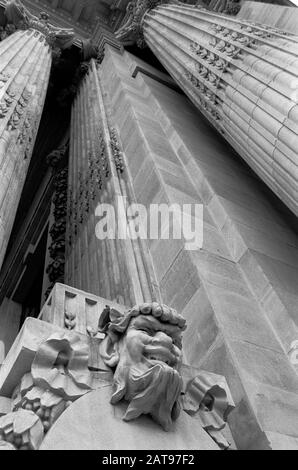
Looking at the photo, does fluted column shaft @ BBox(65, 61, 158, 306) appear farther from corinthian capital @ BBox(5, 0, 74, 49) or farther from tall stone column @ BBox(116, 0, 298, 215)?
tall stone column @ BBox(116, 0, 298, 215)

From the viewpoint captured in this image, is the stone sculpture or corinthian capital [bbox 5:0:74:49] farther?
corinthian capital [bbox 5:0:74:49]

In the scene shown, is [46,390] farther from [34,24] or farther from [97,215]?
[34,24]

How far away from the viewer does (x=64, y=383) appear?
15.0ft

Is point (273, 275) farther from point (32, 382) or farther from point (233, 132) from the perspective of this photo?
point (32, 382)

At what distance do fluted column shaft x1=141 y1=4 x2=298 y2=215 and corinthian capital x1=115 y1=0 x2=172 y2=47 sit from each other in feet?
12.2

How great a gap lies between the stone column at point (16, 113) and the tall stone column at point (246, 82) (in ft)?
11.8

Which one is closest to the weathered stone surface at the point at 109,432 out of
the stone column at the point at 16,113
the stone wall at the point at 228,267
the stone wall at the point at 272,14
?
the stone wall at the point at 228,267

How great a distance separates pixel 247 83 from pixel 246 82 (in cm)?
7

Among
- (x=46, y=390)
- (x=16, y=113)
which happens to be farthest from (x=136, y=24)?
(x=46, y=390)

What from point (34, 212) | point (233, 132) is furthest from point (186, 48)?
point (34, 212)

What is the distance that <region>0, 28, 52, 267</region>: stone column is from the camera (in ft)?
27.9

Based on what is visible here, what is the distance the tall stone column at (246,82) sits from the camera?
8359mm

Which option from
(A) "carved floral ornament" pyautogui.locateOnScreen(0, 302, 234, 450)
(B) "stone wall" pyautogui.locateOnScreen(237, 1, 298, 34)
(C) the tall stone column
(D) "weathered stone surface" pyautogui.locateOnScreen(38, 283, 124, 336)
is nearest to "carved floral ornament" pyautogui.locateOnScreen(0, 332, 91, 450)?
(A) "carved floral ornament" pyautogui.locateOnScreen(0, 302, 234, 450)

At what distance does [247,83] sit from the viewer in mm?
9930
